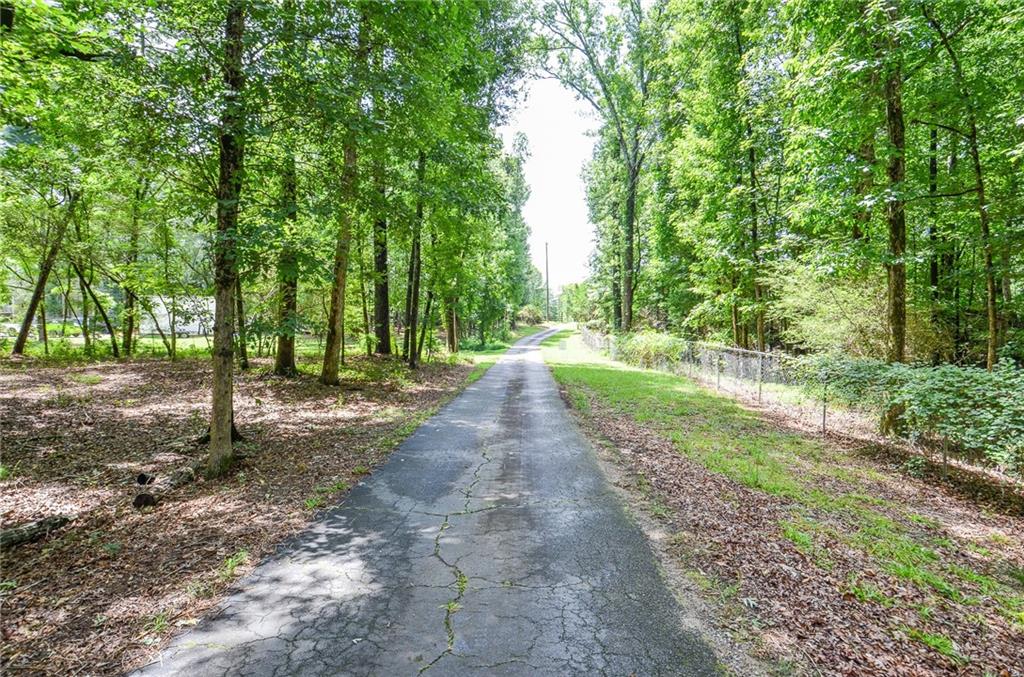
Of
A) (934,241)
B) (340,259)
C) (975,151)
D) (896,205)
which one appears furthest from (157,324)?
(934,241)

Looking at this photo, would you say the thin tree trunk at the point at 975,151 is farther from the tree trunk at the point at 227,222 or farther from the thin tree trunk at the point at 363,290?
the thin tree trunk at the point at 363,290

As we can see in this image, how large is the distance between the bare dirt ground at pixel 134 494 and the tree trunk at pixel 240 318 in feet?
5.23

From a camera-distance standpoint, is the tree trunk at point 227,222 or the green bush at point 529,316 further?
the green bush at point 529,316

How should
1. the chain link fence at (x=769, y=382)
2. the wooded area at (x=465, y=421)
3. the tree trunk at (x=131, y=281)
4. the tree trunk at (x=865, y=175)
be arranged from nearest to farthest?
the wooded area at (x=465, y=421)
the tree trunk at (x=865, y=175)
the chain link fence at (x=769, y=382)
the tree trunk at (x=131, y=281)

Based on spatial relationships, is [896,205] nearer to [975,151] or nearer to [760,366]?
[975,151]

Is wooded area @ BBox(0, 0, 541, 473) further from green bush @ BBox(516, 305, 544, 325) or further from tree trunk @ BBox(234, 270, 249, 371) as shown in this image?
green bush @ BBox(516, 305, 544, 325)

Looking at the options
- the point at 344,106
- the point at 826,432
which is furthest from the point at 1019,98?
the point at 344,106

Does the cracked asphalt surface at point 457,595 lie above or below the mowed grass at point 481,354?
below

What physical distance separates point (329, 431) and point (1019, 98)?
41.6 feet

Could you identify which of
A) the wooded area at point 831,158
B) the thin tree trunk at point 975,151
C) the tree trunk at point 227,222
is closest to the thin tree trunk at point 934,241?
the wooded area at point 831,158

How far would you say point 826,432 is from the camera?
8.89m

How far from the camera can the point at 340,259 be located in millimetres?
11141

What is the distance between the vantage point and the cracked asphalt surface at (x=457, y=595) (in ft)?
8.83

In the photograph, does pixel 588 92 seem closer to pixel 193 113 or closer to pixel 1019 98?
pixel 1019 98
